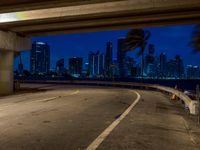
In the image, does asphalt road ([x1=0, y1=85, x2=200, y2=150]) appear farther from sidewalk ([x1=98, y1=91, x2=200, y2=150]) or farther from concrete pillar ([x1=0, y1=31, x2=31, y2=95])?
concrete pillar ([x1=0, y1=31, x2=31, y2=95])

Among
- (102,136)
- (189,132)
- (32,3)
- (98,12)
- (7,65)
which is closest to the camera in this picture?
(102,136)

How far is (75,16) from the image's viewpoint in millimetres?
19578

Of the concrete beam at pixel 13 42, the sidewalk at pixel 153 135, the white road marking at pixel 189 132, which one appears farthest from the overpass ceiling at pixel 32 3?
the white road marking at pixel 189 132

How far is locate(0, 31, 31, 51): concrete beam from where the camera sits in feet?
80.8

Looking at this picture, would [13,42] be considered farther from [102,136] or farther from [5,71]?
[102,136]

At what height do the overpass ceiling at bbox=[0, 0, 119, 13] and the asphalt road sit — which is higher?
the overpass ceiling at bbox=[0, 0, 119, 13]

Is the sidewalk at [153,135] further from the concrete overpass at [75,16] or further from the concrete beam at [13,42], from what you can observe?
the concrete beam at [13,42]

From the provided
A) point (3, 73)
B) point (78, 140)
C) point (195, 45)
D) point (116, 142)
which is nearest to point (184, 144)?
point (116, 142)

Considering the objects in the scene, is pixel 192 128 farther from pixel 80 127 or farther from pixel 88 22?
pixel 88 22

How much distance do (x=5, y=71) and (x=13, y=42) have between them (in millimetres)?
2583

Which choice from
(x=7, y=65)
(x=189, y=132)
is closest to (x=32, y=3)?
(x=7, y=65)

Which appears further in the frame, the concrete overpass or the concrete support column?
the concrete support column

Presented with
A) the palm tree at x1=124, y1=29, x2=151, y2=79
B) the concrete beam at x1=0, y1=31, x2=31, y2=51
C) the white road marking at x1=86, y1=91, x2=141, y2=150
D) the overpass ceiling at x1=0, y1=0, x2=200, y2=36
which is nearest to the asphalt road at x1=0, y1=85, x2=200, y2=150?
the white road marking at x1=86, y1=91, x2=141, y2=150

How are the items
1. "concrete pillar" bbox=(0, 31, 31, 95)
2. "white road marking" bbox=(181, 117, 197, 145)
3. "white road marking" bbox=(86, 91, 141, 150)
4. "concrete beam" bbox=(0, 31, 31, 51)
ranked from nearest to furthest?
"white road marking" bbox=(86, 91, 141, 150)
"white road marking" bbox=(181, 117, 197, 145)
"concrete beam" bbox=(0, 31, 31, 51)
"concrete pillar" bbox=(0, 31, 31, 95)
